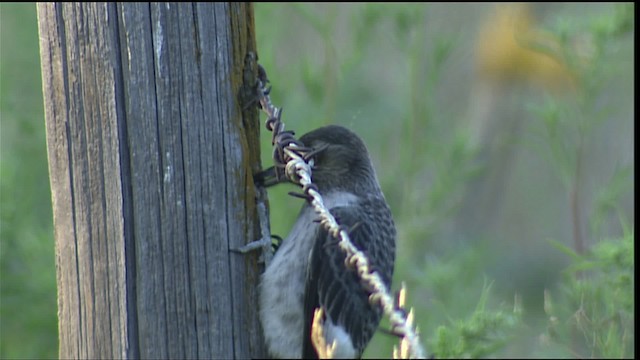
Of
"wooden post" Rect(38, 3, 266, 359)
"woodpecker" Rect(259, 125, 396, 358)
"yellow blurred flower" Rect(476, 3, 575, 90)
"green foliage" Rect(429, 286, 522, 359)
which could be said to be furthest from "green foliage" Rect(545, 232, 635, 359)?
"yellow blurred flower" Rect(476, 3, 575, 90)

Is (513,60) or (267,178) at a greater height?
(513,60)

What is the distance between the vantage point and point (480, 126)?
9734 mm

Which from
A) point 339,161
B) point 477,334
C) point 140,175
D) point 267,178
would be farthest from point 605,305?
point 140,175

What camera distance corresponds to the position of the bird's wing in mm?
3840

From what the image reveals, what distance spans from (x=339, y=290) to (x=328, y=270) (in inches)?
3.7

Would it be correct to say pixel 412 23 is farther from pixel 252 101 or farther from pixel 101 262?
pixel 101 262

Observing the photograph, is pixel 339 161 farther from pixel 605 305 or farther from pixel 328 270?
pixel 605 305

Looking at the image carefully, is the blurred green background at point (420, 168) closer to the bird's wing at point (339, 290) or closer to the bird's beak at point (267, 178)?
the bird's wing at point (339, 290)

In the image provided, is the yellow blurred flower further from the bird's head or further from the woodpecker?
the woodpecker

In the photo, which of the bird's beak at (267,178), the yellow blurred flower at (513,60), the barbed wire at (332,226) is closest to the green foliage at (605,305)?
the barbed wire at (332,226)

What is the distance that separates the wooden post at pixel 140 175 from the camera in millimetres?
3121

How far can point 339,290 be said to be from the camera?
12.7ft

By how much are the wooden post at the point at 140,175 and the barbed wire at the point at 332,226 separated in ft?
0.86

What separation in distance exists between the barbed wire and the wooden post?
262 millimetres
